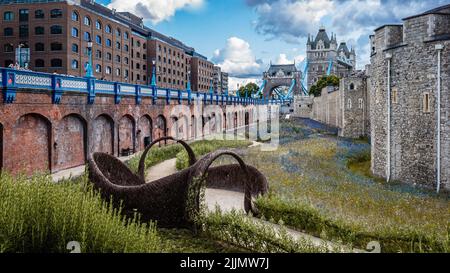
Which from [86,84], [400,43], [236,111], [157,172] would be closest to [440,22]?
[400,43]

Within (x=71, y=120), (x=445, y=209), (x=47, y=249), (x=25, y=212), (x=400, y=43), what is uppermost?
(x=400, y=43)

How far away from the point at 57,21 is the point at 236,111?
2886 cm

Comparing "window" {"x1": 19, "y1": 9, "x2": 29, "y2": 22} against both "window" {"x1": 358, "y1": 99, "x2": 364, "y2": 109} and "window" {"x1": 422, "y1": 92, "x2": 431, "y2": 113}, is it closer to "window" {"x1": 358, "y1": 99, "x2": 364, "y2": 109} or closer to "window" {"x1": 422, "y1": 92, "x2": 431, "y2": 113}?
"window" {"x1": 358, "y1": 99, "x2": 364, "y2": 109}

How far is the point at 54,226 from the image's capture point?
22.3ft

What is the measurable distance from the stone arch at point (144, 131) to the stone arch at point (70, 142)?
7.51m

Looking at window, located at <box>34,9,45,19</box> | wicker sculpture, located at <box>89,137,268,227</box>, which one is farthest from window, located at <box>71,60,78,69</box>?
wicker sculpture, located at <box>89,137,268,227</box>

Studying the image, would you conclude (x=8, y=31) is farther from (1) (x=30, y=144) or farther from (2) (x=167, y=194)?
(2) (x=167, y=194)

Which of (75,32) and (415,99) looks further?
(75,32)

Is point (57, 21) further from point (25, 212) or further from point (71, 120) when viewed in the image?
point (25, 212)

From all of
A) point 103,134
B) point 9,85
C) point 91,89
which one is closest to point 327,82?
point 103,134

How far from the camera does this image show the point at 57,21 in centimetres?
4688

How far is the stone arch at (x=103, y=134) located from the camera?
2431cm

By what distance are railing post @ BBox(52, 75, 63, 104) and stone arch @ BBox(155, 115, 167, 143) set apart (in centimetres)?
1414

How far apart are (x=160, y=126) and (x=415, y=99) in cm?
2108
